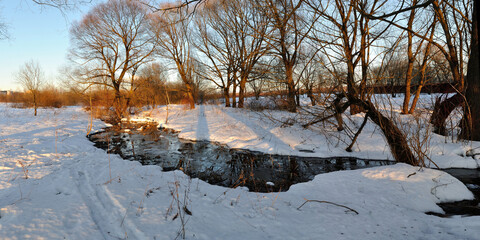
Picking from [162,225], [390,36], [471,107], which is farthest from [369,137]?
[162,225]

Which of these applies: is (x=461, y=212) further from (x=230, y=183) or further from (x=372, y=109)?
(x=230, y=183)

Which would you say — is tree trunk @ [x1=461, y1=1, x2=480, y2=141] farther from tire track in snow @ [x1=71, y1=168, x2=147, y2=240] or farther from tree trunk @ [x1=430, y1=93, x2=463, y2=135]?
tire track in snow @ [x1=71, y1=168, x2=147, y2=240]

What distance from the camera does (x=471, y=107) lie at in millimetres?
6789

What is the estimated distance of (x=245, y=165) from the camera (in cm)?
640

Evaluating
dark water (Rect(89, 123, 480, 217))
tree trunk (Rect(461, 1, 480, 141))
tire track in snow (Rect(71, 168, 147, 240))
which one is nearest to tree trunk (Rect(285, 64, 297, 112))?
dark water (Rect(89, 123, 480, 217))

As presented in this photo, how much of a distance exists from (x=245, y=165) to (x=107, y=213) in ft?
13.1

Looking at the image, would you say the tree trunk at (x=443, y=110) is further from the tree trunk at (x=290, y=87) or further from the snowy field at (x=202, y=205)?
the tree trunk at (x=290, y=87)

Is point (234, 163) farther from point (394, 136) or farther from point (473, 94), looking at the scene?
point (473, 94)

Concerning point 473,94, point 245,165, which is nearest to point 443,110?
point 473,94

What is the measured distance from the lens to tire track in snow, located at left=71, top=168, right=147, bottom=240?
256 cm

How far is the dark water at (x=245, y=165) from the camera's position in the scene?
4812 millimetres

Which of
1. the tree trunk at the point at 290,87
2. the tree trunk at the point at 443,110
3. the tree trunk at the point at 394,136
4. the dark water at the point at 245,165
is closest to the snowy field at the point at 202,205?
the dark water at the point at 245,165

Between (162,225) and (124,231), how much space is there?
1.49 feet

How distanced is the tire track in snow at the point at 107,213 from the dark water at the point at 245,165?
6.82 feet
